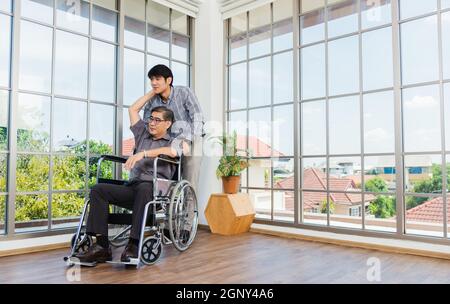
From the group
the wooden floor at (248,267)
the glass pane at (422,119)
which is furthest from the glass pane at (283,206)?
the glass pane at (422,119)

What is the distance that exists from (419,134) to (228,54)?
7.42ft

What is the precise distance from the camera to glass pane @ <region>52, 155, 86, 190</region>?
3.07m

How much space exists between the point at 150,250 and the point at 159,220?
1.20 ft

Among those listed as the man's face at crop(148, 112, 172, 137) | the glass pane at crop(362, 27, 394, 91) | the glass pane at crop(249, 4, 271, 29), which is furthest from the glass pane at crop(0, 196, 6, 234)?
the glass pane at crop(362, 27, 394, 91)

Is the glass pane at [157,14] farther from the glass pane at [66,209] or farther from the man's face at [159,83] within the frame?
the glass pane at [66,209]

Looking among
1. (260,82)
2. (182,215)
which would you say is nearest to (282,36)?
(260,82)

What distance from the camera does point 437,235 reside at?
279 cm

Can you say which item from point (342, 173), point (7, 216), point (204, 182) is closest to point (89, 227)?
point (7, 216)

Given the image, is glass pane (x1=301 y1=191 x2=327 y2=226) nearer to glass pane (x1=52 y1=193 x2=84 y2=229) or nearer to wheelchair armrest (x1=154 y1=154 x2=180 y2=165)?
wheelchair armrest (x1=154 y1=154 x2=180 y2=165)

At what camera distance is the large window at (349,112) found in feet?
9.44

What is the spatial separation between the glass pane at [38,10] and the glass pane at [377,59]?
2681 millimetres

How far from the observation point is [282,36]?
384 cm

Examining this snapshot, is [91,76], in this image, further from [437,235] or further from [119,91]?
[437,235]

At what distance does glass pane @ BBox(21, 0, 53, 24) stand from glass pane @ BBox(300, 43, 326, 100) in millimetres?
2304
